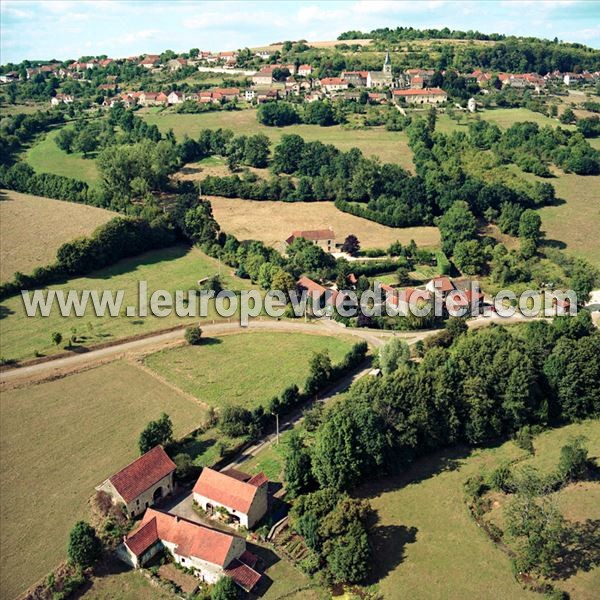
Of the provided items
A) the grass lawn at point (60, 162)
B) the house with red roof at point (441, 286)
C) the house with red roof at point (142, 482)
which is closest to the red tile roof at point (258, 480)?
the house with red roof at point (142, 482)

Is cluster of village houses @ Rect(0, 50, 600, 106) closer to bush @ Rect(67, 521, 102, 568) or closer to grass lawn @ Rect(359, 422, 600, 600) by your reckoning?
grass lawn @ Rect(359, 422, 600, 600)

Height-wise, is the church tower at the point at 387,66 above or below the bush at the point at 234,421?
above

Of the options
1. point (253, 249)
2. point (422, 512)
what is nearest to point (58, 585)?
point (422, 512)

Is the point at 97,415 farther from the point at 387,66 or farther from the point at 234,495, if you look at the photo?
the point at 387,66

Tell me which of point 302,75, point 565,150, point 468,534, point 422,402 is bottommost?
point 468,534

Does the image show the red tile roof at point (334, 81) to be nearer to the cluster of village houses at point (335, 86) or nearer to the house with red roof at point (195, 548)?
the cluster of village houses at point (335, 86)

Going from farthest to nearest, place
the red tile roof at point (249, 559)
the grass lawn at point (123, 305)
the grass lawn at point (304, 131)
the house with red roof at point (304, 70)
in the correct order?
the house with red roof at point (304, 70) < the grass lawn at point (304, 131) < the grass lawn at point (123, 305) < the red tile roof at point (249, 559)

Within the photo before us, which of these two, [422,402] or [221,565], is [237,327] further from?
[221,565]
